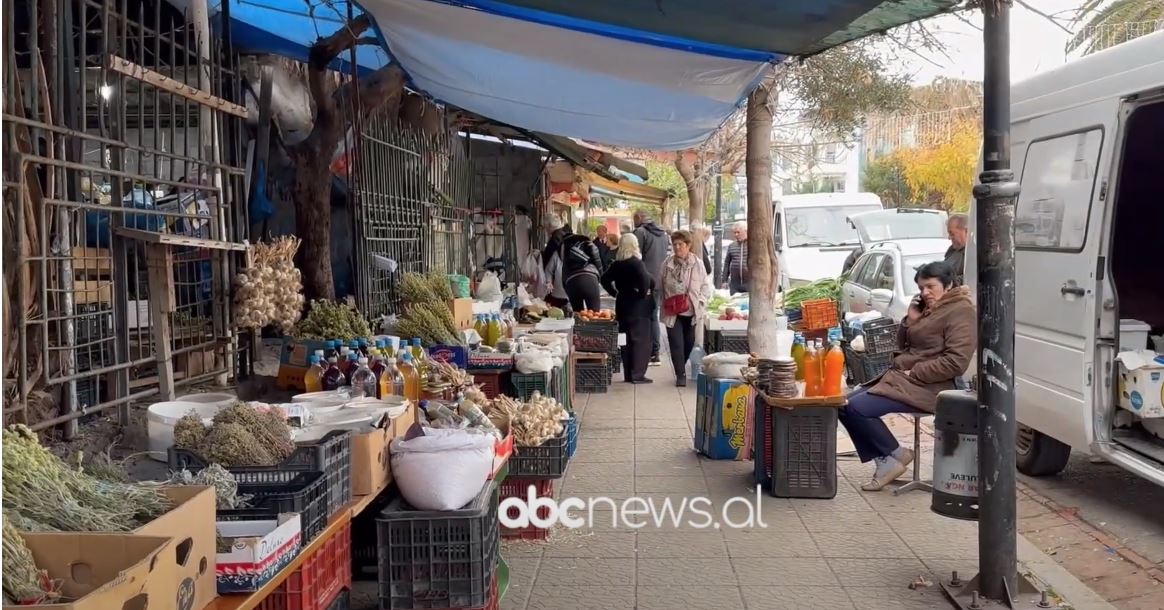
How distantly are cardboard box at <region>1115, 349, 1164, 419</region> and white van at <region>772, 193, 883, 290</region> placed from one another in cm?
1241

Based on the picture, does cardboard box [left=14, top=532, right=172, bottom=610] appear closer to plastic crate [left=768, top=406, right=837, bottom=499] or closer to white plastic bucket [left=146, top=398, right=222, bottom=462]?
white plastic bucket [left=146, top=398, right=222, bottom=462]

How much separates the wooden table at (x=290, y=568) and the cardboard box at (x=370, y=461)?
0.12 ft

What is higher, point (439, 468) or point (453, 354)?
point (453, 354)

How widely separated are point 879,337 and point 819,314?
2908 mm

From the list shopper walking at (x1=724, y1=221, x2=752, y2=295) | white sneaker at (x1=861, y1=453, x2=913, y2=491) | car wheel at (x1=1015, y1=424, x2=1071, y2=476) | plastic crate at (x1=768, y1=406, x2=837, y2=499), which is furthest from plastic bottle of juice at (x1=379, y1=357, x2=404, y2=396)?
shopper walking at (x1=724, y1=221, x2=752, y2=295)

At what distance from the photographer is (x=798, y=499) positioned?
21.9 ft

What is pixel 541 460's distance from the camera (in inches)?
231

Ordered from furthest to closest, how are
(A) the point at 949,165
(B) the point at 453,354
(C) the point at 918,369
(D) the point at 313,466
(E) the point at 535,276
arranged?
(A) the point at 949,165, (E) the point at 535,276, (B) the point at 453,354, (C) the point at 918,369, (D) the point at 313,466

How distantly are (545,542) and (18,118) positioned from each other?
3576 mm

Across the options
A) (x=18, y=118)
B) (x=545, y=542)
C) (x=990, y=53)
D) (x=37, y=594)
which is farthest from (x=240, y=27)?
(x=37, y=594)

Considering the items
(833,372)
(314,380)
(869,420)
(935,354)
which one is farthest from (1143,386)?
(314,380)

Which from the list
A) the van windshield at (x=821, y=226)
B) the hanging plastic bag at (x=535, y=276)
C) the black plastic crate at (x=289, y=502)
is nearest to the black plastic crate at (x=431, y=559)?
the black plastic crate at (x=289, y=502)

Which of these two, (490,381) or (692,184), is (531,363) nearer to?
(490,381)

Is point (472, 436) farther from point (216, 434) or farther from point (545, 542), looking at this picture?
point (545, 542)
